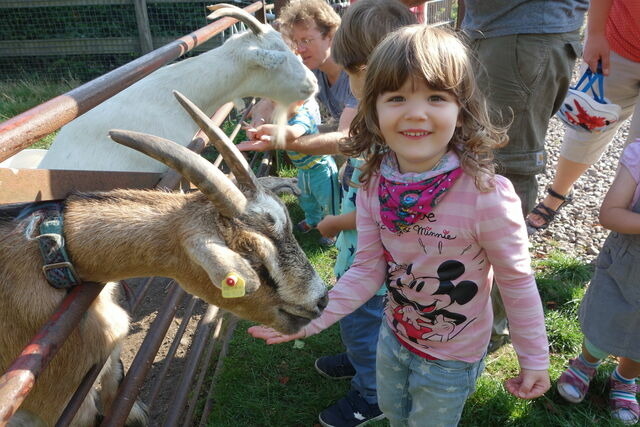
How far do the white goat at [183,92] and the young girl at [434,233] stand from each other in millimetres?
1880

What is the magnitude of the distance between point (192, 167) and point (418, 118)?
0.73 m

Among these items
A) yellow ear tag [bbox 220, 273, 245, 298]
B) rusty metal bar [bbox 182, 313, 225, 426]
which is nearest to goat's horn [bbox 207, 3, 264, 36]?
rusty metal bar [bbox 182, 313, 225, 426]

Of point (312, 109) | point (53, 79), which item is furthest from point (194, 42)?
point (53, 79)

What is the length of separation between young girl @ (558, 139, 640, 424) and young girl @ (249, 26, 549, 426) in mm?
852

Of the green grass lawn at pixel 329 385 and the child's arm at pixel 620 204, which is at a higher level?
the child's arm at pixel 620 204

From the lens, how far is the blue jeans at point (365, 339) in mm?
2557

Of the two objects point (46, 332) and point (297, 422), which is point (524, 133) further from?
point (46, 332)

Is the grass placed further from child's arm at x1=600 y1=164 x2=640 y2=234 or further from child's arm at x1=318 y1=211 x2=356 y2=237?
child's arm at x1=600 y1=164 x2=640 y2=234

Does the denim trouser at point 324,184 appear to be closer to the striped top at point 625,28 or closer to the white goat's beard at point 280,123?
the white goat's beard at point 280,123

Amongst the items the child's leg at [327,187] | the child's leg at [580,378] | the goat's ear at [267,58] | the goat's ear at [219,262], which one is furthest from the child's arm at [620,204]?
the goat's ear at [267,58]

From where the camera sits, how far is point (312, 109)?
418 centimetres

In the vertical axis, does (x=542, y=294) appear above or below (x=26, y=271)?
below

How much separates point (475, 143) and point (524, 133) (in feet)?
3.66

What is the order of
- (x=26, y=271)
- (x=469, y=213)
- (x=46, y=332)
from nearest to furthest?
(x=46, y=332) < (x=469, y=213) < (x=26, y=271)
